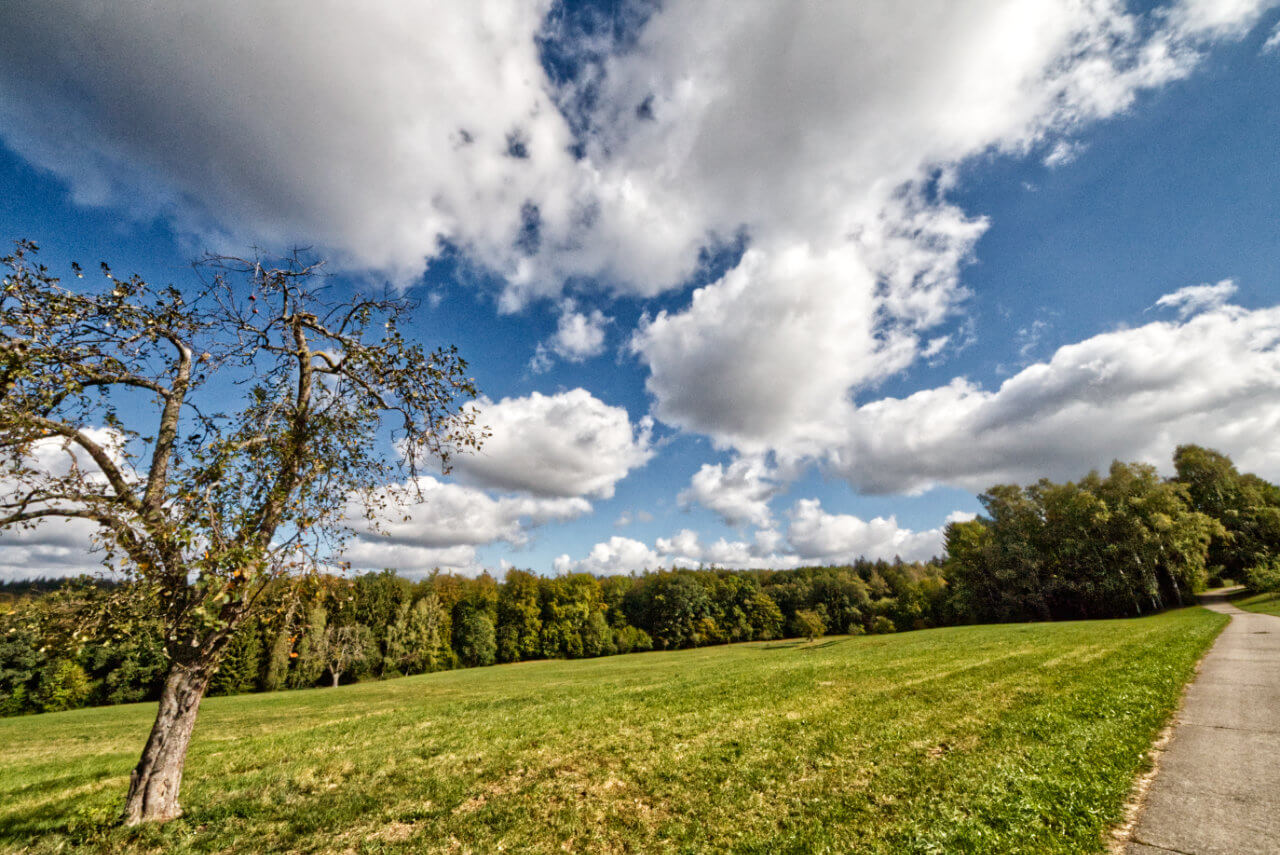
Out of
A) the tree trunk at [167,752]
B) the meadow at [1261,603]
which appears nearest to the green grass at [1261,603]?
the meadow at [1261,603]

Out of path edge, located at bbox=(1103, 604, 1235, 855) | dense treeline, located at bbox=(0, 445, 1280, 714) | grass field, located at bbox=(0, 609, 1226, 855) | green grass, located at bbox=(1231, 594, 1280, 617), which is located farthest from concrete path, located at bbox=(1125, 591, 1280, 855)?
dense treeline, located at bbox=(0, 445, 1280, 714)

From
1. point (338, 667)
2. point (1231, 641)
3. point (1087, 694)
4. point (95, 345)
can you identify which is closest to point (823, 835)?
point (1087, 694)

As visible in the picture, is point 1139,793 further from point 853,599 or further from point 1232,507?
point 853,599

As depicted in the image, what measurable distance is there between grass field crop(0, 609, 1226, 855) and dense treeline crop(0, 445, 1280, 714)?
31299mm

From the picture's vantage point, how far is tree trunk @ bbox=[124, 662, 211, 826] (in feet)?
24.2

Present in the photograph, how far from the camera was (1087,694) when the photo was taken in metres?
12.4

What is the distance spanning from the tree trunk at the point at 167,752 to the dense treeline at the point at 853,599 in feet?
115

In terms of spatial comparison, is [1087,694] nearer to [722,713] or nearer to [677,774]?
[722,713]

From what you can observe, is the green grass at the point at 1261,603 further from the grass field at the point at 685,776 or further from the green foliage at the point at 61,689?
the green foliage at the point at 61,689

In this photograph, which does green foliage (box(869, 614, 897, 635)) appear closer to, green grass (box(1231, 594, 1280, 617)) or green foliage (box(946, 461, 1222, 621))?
green foliage (box(946, 461, 1222, 621))

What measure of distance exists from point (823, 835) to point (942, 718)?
729cm

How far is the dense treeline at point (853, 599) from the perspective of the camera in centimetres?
5203

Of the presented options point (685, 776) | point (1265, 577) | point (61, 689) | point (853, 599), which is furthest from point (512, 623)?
point (1265, 577)

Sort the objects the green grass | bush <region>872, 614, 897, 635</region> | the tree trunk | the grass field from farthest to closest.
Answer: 1. bush <region>872, 614, 897, 635</region>
2. the green grass
3. the tree trunk
4. the grass field
